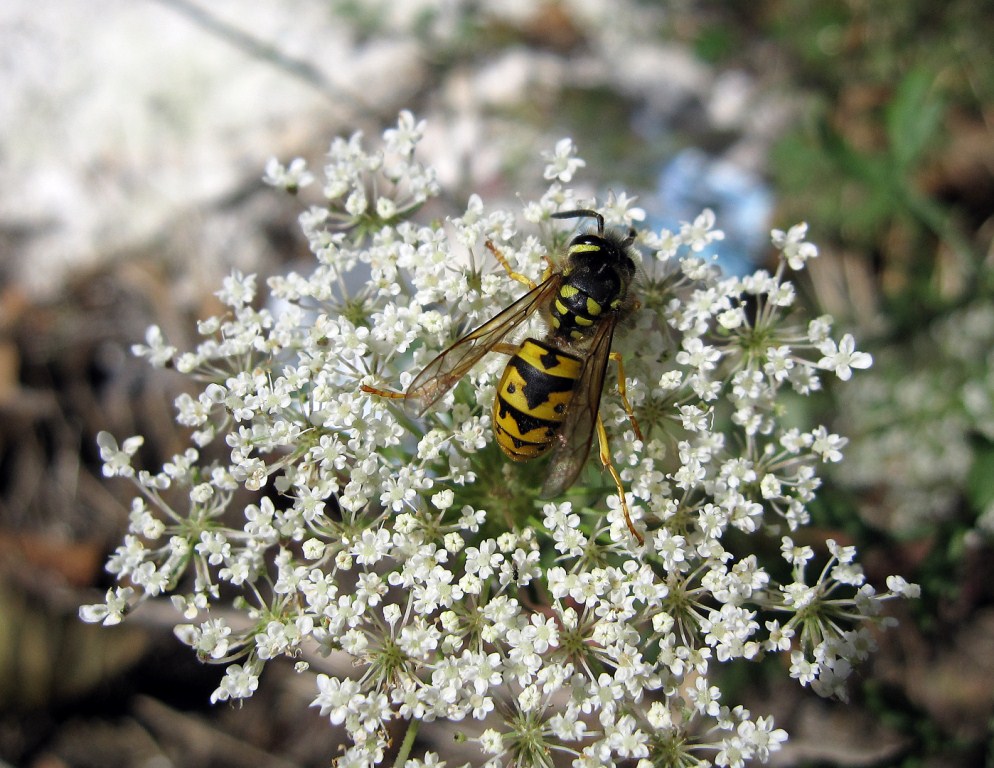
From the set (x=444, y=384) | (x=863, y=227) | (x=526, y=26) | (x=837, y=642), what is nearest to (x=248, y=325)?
(x=444, y=384)

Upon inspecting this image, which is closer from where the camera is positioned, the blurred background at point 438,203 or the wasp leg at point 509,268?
the wasp leg at point 509,268

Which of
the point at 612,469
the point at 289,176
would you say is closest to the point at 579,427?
the point at 612,469

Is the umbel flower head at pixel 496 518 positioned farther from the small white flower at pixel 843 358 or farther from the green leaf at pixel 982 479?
the green leaf at pixel 982 479

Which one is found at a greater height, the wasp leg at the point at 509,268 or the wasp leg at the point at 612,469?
the wasp leg at the point at 509,268

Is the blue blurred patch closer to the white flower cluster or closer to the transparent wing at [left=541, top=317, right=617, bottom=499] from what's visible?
the white flower cluster

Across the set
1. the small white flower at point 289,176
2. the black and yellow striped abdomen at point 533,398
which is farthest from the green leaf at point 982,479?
the small white flower at point 289,176

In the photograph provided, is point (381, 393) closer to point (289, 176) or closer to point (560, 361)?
point (560, 361)

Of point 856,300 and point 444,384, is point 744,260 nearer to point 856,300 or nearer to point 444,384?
point 856,300
